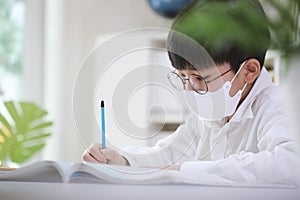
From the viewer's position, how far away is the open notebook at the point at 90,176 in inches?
32.3

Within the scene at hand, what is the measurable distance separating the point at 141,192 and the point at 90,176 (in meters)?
0.08

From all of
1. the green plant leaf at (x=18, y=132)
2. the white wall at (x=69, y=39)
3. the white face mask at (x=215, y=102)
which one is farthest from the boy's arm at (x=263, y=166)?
the white wall at (x=69, y=39)

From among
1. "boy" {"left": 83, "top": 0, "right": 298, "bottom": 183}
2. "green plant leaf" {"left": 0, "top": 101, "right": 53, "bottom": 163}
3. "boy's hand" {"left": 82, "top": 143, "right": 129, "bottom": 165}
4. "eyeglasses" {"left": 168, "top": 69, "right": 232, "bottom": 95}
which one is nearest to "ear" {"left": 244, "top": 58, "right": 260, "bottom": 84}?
"boy" {"left": 83, "top": 0, "right": 298, "bottom": 183}

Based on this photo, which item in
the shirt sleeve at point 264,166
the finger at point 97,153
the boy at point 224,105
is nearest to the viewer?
the boy at point 224,105

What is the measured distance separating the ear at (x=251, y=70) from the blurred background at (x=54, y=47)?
2067mm

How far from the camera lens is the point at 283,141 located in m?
0.97

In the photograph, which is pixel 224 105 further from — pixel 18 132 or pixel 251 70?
pixel 18 132

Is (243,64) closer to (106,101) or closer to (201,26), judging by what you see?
(106,101)

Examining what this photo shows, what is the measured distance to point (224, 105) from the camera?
1.16m

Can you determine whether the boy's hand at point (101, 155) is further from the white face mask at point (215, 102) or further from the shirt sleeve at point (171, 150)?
the white face mask at point (215, 102)

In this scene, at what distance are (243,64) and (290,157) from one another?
1.02 feet

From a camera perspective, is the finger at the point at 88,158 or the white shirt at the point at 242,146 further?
the finger at the point at 88,158

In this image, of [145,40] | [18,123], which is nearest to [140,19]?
[145,40]

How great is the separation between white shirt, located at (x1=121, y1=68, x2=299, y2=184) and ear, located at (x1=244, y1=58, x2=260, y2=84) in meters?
0.01
